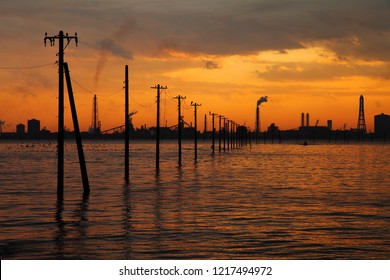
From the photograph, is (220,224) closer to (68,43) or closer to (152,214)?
(152,214)

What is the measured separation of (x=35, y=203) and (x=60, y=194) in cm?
269

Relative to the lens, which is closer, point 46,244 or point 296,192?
point 46,244

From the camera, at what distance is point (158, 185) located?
4309cm

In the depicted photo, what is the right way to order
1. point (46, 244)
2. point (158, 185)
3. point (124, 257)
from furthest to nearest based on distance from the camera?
point (158, 185) < point (46, 244) < point (124, 257)

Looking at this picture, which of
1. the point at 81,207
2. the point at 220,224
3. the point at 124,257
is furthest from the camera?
the point at 81,207

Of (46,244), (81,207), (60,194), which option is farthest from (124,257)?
(60,194)

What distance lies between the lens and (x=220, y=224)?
23000 mm
